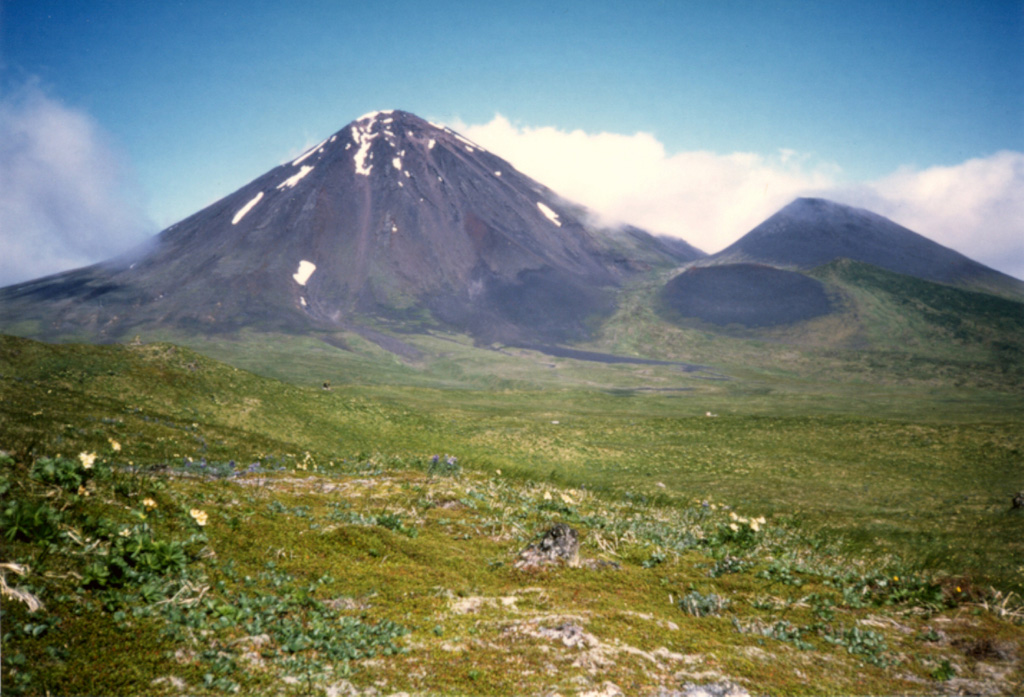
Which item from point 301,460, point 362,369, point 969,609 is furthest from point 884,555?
point 362,369

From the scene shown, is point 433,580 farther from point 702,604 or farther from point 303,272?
point 303,272

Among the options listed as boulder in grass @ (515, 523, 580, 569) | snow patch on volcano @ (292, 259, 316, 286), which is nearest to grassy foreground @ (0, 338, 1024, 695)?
boulder in grass @ (515, 523, 580, 569)

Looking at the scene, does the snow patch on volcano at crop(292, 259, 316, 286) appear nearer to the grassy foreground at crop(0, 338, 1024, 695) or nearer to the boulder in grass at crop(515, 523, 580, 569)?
the grassy foreground at crop(0, 338, 1024, 695)

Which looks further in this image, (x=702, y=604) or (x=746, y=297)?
(x=746, y=297)

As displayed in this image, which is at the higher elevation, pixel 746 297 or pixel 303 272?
pixel 746 297

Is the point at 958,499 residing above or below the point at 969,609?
below

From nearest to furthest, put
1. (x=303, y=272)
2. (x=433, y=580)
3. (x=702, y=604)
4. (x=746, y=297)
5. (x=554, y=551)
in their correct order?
(x=433, y=580) → (x=702, y=604) → (x=554, y=551) → (x=746, y=297) → (x=303, y=272)

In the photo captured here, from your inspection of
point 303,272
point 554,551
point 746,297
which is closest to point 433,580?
point 554,551

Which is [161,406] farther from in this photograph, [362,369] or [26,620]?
[362,369]
